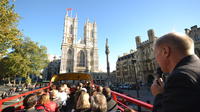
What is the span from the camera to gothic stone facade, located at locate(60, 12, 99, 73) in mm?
50609

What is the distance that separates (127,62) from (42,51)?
112ft

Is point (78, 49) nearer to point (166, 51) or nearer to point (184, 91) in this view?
point (166, 51)

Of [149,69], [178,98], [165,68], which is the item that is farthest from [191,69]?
[149,69]

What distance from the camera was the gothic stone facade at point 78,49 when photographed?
1992 inches

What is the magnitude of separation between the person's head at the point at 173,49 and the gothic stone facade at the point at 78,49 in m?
50.7

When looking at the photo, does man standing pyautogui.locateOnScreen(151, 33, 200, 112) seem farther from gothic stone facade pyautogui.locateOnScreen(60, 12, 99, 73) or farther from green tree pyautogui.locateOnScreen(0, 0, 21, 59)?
gothic stone facade pyautogui.locateOnScreen(60, 12, 99, 73)

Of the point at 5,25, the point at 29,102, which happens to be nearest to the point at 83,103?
the point at 29,102

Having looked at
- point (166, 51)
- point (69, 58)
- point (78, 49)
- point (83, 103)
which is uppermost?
point (78, 49)

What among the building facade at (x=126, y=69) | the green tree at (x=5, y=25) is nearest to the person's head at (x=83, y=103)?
the green tree at (x=5, y=25)

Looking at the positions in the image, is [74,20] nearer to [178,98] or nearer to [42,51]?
[42,51]

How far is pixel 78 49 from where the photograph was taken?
55125 mm

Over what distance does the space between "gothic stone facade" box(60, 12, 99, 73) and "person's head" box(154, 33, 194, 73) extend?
166ft

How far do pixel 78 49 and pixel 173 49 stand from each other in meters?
55.7

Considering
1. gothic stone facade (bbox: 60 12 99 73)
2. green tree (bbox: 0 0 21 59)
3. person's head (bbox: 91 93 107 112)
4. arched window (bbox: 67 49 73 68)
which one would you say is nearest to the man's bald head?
person's head (bbox: 91 93 107 112)
